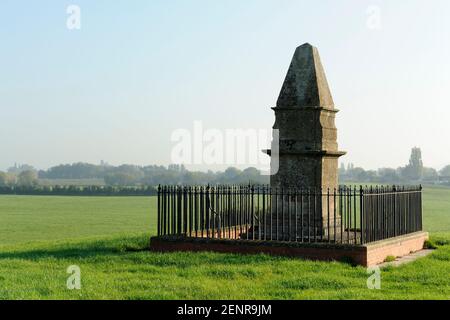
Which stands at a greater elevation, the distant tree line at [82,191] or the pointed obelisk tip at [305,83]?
the pointed obelisk tip at [305,83]

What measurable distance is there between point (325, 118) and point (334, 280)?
589 centimetres

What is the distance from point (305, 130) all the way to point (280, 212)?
223cm

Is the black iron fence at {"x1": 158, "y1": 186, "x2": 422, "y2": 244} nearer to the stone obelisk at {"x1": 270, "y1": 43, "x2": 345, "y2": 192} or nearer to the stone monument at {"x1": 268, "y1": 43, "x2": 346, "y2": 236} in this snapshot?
the stone monument at {"x1": 268, "y1": 43, "x2": 346, "y2": 236}

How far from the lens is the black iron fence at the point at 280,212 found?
15.2 m

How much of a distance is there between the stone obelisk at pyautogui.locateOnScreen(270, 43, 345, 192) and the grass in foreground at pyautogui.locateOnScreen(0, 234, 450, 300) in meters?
2.97

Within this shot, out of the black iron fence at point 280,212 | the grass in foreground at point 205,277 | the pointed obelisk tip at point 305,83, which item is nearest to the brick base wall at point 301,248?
the black iron fence at point 280,212

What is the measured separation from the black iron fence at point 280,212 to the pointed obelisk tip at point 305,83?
2350 millimetres

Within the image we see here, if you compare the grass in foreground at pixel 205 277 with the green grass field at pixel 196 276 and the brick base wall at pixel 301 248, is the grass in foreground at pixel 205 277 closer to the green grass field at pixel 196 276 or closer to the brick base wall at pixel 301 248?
the green grass field at pixel 196 276

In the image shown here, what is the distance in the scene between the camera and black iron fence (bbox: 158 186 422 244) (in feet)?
49.7

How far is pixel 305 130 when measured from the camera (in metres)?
16.0
